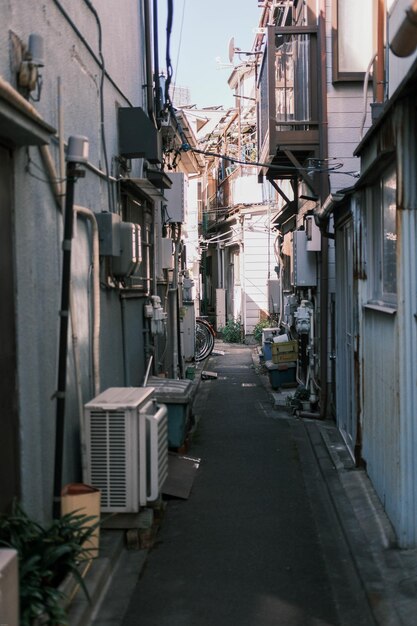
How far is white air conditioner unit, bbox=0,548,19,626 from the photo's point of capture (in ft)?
10.9

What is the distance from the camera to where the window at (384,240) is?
657 cm

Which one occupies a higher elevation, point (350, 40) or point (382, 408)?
point (350, 40)

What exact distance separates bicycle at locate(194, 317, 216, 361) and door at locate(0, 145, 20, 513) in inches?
703

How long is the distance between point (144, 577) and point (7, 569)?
102 inches

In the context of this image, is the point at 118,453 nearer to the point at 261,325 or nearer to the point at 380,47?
the point at 380,47

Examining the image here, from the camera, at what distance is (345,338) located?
33.3 ft

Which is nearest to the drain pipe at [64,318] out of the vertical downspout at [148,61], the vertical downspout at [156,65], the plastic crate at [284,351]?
the vertical downspout at [148,61]

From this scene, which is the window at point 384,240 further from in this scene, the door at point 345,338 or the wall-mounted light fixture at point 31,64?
the wall-mounted light fixture at point 31,64

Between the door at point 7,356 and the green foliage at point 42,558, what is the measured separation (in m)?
0.20

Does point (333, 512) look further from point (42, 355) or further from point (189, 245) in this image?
point (189, 245)

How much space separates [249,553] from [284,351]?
32.3 ft

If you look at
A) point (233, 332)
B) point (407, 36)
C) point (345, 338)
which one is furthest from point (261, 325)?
point (407, 36)

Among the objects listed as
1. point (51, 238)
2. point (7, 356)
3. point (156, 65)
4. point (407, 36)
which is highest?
point (156, 65)

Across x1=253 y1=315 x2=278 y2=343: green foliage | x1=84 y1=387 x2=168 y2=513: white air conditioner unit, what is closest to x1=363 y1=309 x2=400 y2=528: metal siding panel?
x1=84 y1=387 x2=168 y2=513: white air conditioner unit
